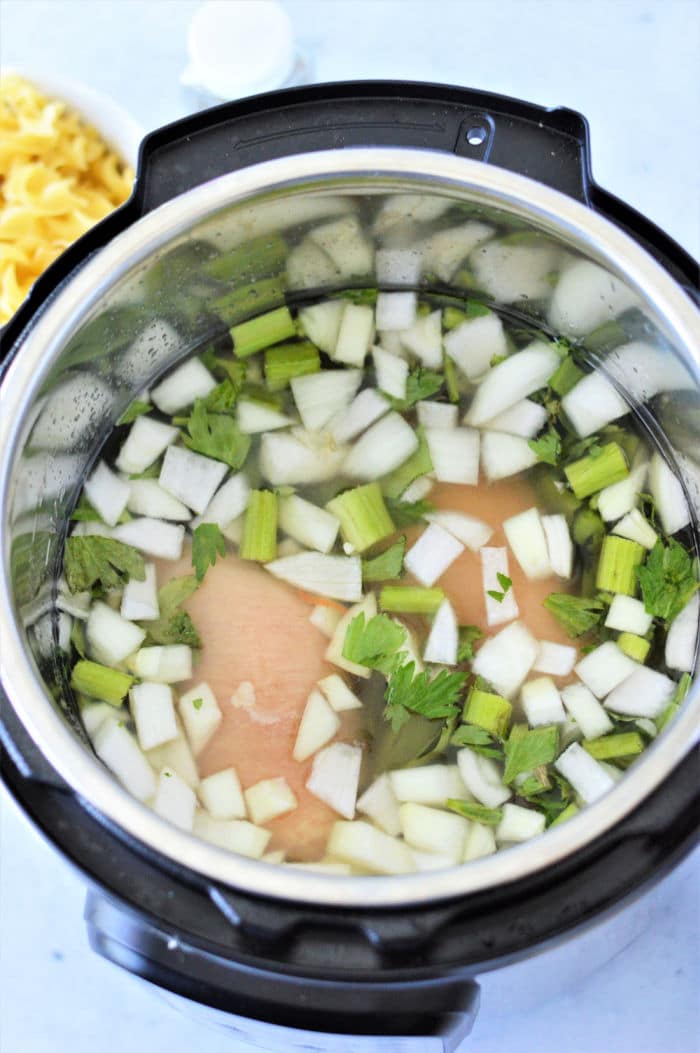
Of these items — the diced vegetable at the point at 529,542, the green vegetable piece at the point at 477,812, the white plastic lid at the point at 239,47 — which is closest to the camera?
the green vegetable piece at the point at 477,812

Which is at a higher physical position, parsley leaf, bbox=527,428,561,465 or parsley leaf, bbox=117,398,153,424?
parsley leaf, bbox=527,428,561,465

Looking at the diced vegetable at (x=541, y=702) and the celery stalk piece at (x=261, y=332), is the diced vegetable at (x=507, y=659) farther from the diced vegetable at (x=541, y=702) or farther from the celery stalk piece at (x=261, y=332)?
the celery stalk piece at (x=261, y=332)

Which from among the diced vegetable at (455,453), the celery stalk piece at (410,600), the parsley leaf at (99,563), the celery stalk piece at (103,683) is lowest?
the celery stalk piece at (103,683)

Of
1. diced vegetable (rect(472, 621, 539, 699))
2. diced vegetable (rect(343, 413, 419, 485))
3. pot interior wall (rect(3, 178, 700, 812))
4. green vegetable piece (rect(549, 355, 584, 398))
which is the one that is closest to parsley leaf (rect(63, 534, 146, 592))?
pot interior wall (rect(3, 178, 700, 812))

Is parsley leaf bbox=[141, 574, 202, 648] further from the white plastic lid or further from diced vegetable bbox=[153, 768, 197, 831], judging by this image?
the white plastic lid

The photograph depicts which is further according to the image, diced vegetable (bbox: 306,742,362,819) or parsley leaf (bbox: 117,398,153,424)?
parsley leaf (bbox: 117,398,153,424)

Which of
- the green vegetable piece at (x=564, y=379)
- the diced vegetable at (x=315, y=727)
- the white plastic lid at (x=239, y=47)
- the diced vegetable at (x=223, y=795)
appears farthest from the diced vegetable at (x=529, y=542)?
the white plastic lid at (x=239, y=47)
